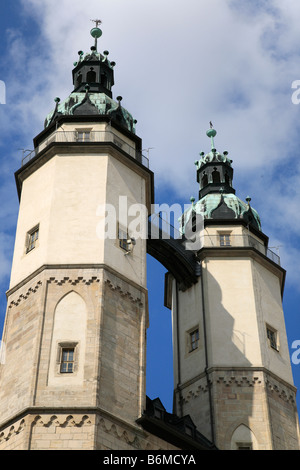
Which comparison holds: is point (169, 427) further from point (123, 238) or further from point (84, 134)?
point (84, 134)

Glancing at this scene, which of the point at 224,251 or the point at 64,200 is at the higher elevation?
the point at 224,251

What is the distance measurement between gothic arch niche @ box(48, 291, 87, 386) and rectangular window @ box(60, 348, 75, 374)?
0.45 feet

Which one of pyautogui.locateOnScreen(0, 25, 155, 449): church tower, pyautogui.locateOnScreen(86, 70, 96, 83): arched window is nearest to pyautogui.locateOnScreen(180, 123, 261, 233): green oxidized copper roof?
pyautogui.locateOnScreen(0, 25, 155, 449): church tower

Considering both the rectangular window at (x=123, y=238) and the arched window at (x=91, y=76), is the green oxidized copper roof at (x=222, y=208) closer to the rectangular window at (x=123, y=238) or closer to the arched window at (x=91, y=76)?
the arched window at (x=91, y=76)

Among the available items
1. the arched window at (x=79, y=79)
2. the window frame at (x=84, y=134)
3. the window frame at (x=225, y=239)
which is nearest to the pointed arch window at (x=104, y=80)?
the arched window at (x=79, y=79)

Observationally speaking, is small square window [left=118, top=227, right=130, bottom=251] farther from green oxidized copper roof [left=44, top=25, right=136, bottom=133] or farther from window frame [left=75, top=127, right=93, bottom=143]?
green oxidized copper roof [left=44, top=25, right=136, bottom=133]

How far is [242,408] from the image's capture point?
44.8m

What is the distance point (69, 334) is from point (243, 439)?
12947 millimetres

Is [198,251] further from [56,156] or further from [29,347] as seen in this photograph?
[29,347]

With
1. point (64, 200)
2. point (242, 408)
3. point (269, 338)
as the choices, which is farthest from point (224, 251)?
point (64, 200)

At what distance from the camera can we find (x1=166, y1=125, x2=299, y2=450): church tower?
44500 mm

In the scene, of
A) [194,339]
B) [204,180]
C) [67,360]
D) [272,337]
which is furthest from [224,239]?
[67,360]

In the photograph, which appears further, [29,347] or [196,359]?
[196,359]
